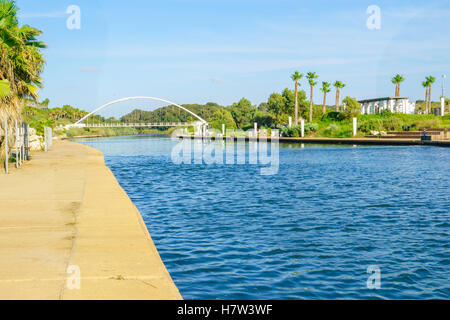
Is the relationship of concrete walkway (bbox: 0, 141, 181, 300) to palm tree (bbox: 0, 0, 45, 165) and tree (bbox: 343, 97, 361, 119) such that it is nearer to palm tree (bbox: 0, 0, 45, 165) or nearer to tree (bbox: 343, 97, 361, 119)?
palm tree (bbox: 0, 0, 45, 165)

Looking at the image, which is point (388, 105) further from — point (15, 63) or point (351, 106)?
point (15, 63)

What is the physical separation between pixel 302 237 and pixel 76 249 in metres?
5.16

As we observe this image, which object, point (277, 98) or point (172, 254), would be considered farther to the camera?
point (277, 98)

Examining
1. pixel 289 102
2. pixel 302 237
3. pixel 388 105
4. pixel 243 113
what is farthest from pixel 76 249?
pixel 243 113

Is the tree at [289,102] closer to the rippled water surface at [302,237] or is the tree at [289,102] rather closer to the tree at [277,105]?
the tree at [277,105]

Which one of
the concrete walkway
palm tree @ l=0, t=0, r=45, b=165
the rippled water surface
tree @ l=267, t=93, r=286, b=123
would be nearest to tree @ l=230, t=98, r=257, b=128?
tree @ l=267, t=93, r=286, b=123

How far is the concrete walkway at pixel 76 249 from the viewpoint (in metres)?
5.77

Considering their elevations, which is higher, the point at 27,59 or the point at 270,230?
the point at 27,59

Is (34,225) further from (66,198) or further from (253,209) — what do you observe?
(253,209)

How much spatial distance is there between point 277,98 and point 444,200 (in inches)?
4259

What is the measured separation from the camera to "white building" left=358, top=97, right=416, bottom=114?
264 ft
